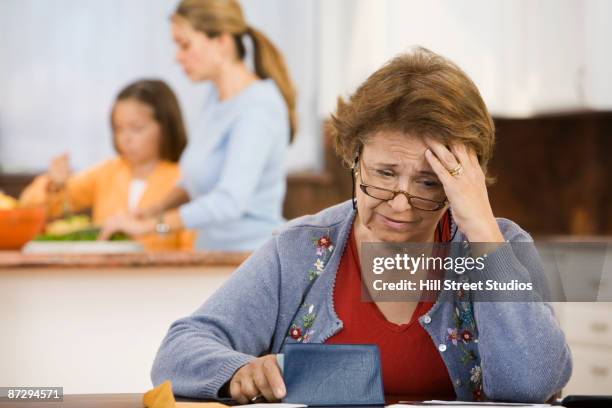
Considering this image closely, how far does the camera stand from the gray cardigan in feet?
4.77

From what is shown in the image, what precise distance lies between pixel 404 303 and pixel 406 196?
7.9 inches

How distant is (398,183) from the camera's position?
152cm

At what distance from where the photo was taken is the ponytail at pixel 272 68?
3746 mm

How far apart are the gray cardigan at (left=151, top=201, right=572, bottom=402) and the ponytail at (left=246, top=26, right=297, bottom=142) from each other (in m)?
2.08

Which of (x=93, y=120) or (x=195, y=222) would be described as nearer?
(x=195, y=222)

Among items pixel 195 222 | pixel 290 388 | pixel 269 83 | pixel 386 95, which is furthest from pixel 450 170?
pixel 269 83

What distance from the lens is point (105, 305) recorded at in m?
2.94

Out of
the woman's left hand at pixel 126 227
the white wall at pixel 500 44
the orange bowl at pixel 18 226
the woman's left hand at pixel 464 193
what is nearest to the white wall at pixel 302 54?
the white wall at pixel 500 44

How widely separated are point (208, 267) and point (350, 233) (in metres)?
1.38

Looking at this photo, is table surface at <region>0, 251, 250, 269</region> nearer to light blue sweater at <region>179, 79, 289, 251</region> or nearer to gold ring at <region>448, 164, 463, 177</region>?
light blue sweater at <region>179, 79, 289, 251</region>

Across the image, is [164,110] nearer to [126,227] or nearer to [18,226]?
[126,227]

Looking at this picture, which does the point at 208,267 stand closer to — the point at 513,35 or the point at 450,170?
the point at 450,170

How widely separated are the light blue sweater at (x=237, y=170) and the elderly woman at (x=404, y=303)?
174 centimetres

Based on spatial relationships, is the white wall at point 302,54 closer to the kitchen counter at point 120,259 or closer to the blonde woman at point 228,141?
the blonde woman at point 228,141
